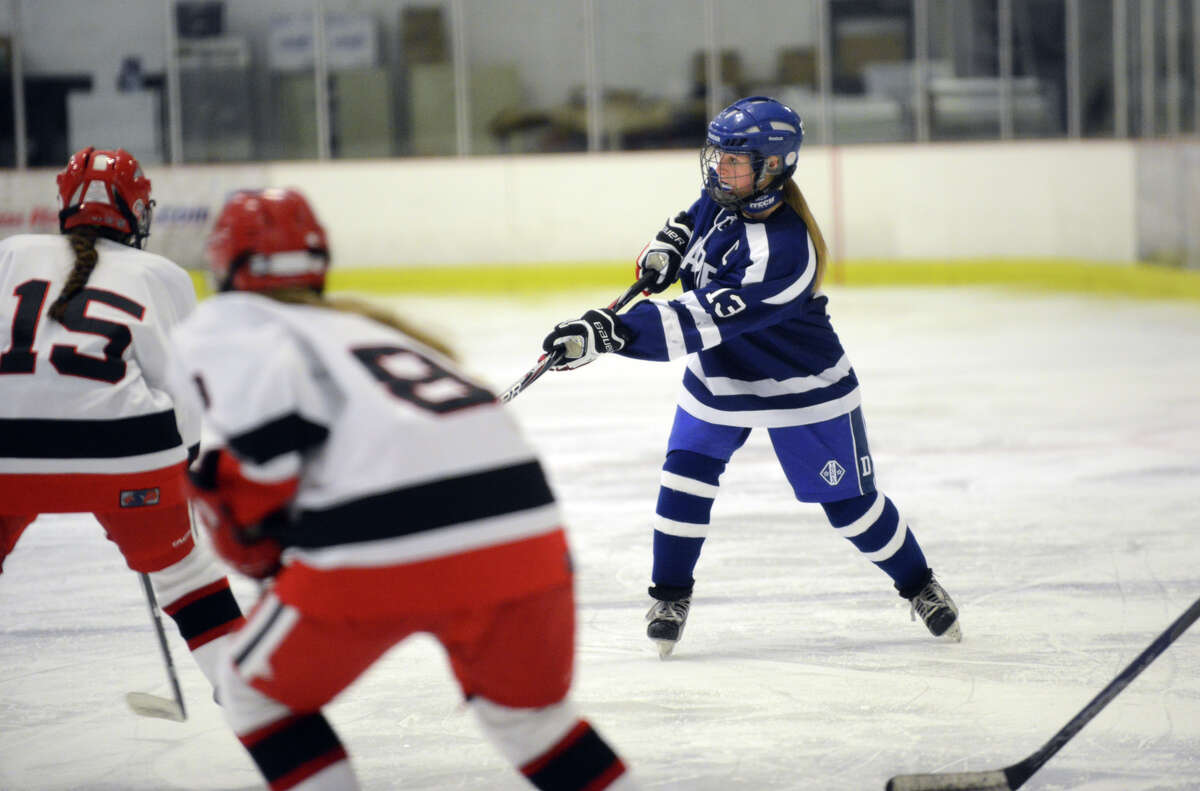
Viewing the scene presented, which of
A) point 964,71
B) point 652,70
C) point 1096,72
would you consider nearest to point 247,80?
point 652,70

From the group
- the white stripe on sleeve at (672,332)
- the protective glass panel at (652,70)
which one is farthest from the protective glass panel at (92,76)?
the white stripe on sleeve at (672,332)

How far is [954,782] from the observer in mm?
2139

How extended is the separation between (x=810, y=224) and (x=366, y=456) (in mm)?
1539

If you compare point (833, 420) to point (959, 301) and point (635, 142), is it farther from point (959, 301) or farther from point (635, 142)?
point (635, 142)

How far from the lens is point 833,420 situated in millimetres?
2895

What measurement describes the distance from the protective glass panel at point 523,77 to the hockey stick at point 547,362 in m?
8.50

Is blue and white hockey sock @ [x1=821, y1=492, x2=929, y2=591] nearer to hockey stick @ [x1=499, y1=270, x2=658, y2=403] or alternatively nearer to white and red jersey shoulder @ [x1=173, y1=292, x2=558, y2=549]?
hockey stick @ [x1=499, y1=270, x2=658, y2=403]

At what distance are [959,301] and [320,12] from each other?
525cm

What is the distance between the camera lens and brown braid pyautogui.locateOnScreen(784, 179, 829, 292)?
9.31 ft

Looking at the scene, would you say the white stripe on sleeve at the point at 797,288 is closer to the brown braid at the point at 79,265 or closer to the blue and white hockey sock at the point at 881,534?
the blue and white hockey sock at the point at 881,534

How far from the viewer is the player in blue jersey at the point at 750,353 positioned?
8.94 ft

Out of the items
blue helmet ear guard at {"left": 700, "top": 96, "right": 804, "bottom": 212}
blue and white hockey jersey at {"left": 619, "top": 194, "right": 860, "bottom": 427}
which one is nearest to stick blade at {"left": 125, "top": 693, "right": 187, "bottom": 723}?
blue and white hockey jersey at {"left": 619, "top": 194, "right": 860, "bottom": 427}

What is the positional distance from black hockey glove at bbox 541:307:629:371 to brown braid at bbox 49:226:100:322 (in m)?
0.75

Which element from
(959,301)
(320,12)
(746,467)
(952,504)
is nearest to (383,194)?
(320,12)
